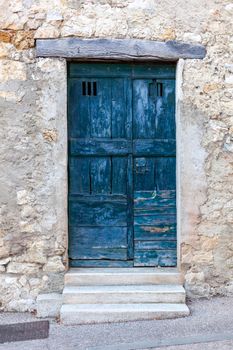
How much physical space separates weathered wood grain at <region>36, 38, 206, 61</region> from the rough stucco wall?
6 cm

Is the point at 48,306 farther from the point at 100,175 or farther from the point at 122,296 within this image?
the point at 100,175

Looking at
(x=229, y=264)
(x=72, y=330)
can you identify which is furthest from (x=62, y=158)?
(x=229, y=264)

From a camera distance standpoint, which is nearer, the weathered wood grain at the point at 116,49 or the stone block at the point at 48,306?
the stone block at the point at 48,306

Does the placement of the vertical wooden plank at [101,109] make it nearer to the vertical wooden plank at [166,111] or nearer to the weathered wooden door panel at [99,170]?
the weathered wooden door panel at [99,170]

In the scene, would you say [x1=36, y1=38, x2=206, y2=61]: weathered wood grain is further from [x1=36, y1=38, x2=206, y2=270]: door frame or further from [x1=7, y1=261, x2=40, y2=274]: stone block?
[x1=7, y1=261, x2=40, y2=274]: stone block

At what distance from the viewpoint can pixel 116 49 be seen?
4570mm

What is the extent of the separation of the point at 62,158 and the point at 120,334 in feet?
5.44

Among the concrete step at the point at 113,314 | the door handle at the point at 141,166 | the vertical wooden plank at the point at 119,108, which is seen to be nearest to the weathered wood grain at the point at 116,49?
the vertical wooden plank at the point at 119,108

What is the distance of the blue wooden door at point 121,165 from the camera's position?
4754 mm

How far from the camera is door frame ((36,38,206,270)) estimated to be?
14.9ft

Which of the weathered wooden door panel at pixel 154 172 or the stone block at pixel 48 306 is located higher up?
the weathered wooden door panel at pixel 154 172

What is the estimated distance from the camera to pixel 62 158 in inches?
181

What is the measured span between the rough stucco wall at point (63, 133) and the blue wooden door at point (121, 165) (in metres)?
0.21

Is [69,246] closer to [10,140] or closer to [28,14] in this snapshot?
[10,140]
